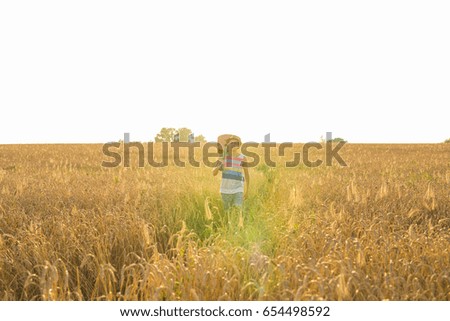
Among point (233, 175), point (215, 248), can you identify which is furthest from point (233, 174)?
point (215, 248)

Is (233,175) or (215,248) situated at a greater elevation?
(233,175)

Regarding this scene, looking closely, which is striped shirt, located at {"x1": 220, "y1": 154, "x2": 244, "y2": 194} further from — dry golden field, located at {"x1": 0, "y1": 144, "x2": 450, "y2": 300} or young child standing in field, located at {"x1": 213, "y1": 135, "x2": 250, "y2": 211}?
dry golden field, located at {"x1": 0, "y1": 144, "x2": 450, "y2": 300}

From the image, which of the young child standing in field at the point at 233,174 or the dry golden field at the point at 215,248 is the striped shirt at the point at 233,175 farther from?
the dry golden field at the point at 215,248

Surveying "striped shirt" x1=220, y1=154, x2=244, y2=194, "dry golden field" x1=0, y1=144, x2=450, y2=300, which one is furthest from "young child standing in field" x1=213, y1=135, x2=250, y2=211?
"dry golden field" x1=0, y1=144, x2=450, y2=300

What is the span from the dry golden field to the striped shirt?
0.57 metres

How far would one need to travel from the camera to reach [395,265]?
10.5ft

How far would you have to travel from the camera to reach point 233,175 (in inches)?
234

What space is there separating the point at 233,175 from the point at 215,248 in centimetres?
248

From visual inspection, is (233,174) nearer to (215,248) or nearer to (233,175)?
(233,175)

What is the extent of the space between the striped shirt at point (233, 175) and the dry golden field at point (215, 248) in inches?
22.6

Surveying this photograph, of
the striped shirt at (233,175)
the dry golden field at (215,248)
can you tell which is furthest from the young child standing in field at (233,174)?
the dry golden field at (215,248)

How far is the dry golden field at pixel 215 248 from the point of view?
2771 millimetres
